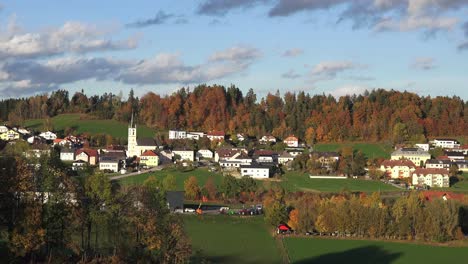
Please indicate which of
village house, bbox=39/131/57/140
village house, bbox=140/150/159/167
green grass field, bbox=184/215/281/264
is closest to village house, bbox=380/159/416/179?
village house, bbox=140/150/159/167

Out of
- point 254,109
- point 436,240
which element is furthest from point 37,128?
point 436,240

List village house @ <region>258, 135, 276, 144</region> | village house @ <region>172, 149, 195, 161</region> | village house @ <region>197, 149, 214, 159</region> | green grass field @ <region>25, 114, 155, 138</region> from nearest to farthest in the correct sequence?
village house @ <region>172, 149, 195, 161</region> → village house @ <region>197, 149, 214, 159</region> → village house @ <region>258, 135, 276, 144</region> → green grass field @ <region>25, 114, 155, 138</region>

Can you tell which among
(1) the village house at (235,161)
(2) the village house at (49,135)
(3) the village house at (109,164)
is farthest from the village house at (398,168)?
(2) the village house at (49,135)

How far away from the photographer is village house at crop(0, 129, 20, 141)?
74312 millimetres

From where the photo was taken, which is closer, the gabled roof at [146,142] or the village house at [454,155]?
the village house at [454,155]

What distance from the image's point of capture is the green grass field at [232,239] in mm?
28031

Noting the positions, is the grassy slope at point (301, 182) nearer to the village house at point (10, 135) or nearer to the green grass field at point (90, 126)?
the green grass field at point (90, 126)

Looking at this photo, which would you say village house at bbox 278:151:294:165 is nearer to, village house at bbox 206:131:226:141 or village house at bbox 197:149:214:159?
village house at bbox 197:149:214:159

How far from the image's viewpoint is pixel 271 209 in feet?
120

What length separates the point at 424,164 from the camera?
63500 mm

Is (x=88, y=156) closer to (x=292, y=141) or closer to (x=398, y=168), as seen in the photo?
(x=292, y=141)

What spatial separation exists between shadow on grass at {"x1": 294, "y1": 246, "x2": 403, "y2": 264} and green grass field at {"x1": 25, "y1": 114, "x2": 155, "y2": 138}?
4965 cm

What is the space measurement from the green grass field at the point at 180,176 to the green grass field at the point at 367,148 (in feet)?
57.7

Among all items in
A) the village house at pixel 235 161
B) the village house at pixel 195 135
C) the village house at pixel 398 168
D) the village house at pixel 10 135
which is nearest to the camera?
the village house at pixel 398 168
